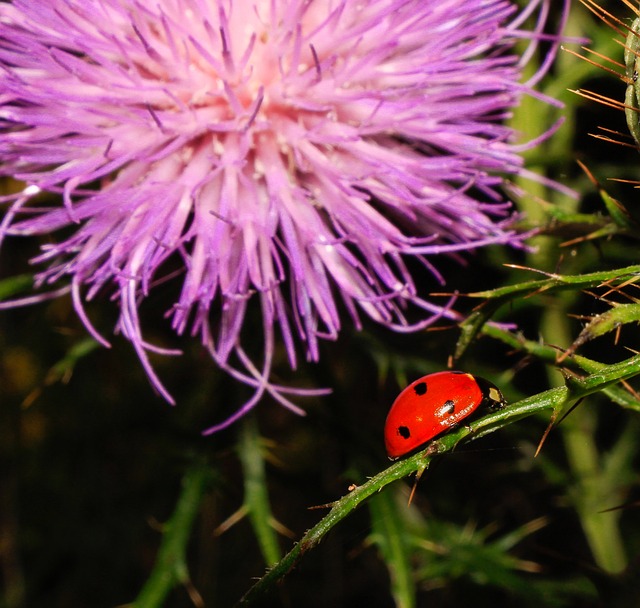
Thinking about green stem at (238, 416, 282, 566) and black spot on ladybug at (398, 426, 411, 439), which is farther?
green stem at (238, 416, 282, 566)

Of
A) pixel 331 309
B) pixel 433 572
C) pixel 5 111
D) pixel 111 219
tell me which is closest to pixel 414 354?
pixel 331 309

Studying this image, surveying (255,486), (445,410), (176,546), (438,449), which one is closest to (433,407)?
(445,410)

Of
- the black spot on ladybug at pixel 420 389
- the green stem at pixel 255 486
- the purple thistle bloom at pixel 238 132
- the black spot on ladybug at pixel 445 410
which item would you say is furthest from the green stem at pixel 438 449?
the green stem at pixel 255 486

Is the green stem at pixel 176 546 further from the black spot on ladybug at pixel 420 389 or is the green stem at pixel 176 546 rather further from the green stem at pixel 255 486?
the black spot on ladybug at pixel 420 389

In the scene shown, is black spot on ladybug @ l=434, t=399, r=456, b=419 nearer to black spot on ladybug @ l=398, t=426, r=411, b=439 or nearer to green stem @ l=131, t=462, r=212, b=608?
black spot on ladybug @ l=398, t=426, r=411, b=439

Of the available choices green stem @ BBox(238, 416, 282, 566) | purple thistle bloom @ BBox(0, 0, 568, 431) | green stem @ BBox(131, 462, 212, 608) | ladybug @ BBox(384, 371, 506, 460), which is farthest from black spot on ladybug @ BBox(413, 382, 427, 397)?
green stem @ BBox(131, 462, 212, 608)

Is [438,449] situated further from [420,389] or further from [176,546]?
[176,546]
